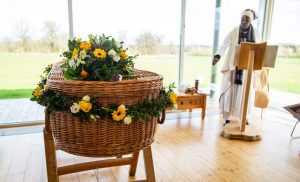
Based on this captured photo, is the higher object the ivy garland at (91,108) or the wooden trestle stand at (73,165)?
the ivy garland at (91,108)

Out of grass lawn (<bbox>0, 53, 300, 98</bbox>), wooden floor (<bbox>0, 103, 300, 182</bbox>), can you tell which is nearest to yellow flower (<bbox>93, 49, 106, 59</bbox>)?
wooden floor (<bbox>0, 103, 300, 182</bbox>)

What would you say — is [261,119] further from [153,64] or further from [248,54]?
[153,64]

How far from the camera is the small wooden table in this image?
3.62 metres

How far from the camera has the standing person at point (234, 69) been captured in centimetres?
327

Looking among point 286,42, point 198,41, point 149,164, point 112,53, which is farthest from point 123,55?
point 286,42

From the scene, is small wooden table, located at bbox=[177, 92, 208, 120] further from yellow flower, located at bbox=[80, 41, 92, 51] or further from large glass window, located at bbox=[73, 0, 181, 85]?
yellow flower, located at bbox=[80, 41, 92, 51]

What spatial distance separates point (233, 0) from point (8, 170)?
13.7 ft

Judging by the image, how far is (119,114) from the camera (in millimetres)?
1062

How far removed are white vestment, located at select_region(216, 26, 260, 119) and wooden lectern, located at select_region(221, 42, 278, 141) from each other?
0.27m

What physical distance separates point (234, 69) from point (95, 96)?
2.64 metres

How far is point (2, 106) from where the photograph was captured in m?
3.78

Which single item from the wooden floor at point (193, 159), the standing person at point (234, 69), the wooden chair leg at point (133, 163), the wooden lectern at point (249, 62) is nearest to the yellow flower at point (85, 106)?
the wooden chair leg at point (133, 163)

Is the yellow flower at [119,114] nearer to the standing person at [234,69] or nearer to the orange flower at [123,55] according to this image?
the orange flower at [123,55]

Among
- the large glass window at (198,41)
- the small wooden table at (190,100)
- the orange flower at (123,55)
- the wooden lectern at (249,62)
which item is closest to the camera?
the orange flower at (123,55)
